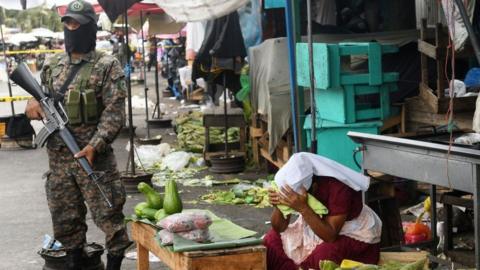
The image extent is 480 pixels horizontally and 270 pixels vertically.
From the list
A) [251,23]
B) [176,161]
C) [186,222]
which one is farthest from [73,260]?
[176,161]

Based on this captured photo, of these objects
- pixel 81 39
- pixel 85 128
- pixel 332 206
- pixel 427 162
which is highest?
pixel 81 39

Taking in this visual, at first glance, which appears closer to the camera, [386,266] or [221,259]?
[386,266]

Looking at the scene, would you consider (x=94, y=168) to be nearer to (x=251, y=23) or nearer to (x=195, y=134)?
(x=251, y=23)

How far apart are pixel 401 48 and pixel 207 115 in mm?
4111

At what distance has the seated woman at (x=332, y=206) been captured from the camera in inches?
205

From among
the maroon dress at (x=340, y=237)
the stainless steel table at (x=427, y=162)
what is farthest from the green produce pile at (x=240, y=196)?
the maroon dress at (x=340, y=237)

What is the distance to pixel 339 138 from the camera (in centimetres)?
850

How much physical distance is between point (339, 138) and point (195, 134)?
5999 millimetres

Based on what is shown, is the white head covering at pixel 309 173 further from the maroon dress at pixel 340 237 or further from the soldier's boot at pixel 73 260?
the soldier's boot at pixel 73 260

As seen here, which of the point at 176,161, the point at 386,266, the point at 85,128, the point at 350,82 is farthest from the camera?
the point at 176,161

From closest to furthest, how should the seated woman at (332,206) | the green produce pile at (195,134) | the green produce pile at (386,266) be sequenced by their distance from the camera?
the green produce pile at (386,266) → the seated woman at (332,206) → the green produce pile at (195,134)

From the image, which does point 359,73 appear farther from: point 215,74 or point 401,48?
point 215,74

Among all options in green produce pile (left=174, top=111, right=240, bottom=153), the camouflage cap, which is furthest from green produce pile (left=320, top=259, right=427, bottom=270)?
green produce pile (left=174, top=111, right=240, bottom=153)

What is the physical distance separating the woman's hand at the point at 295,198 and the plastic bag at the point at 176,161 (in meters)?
7.59
